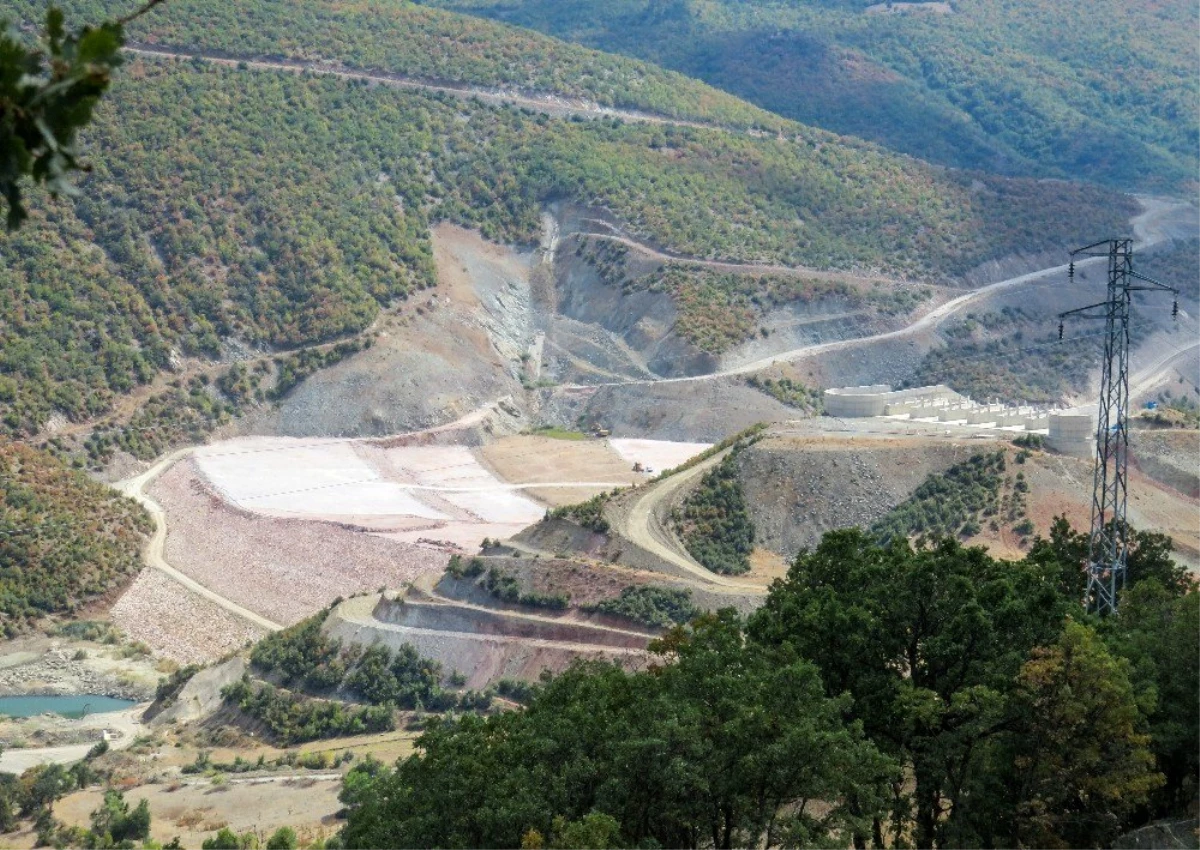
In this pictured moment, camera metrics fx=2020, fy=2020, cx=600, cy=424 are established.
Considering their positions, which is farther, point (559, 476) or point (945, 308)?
point (945, 308)

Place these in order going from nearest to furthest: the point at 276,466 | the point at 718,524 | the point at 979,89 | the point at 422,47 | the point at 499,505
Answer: the point at 718,524 → the point at 499,505 → the point at 276,466 → the point at 422,47 → the point at 979,89

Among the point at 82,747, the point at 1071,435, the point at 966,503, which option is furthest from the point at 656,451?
the point at 82,747

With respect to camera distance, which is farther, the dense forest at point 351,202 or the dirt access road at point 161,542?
the dense forest at point 351,202

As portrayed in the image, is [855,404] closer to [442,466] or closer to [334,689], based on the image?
[442,466]

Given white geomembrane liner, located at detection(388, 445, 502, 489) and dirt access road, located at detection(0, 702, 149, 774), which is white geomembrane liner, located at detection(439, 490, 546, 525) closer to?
white geomembrane liner, located at detection(388, 445, 502, 489)

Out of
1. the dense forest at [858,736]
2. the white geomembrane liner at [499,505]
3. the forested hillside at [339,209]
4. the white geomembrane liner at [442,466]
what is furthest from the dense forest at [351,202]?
the dense forest at [858,736]

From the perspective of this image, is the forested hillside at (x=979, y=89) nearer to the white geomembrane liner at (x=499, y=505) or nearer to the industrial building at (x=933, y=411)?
the industrial building at (x=933, y=411)

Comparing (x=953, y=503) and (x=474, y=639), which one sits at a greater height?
(x=953, y=503)

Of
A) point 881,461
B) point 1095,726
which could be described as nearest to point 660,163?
point 881,461
